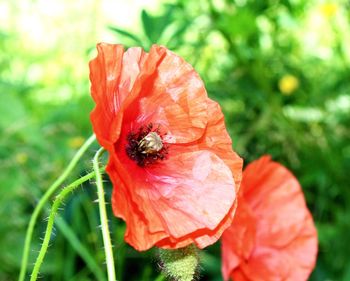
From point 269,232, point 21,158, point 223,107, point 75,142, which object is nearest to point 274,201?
point 269,232

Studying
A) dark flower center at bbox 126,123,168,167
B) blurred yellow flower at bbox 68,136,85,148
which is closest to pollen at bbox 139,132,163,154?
dark flower center at bbox 126,123,168,167

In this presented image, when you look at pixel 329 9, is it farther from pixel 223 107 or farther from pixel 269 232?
pixel 269 232

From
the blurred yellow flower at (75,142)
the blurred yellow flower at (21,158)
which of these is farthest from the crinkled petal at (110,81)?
the blurred yellow flower at (75,142)

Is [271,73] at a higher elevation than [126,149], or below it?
below

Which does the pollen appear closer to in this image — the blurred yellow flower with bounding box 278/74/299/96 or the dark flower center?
the dark flower center

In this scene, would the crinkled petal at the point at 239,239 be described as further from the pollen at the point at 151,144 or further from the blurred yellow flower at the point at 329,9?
the blurred yellow flower at the point at 329,9

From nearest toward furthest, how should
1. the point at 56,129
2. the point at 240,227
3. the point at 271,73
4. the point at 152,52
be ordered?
the point at 152,52, the point at 240,227, the point at 56,129, the point at 271,73

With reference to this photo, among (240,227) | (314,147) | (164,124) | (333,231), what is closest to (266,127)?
(314,147)

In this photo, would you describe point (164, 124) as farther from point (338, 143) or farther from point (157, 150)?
point (338, 143)
